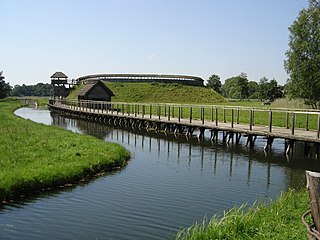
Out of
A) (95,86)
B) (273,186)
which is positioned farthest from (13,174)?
(95,86)

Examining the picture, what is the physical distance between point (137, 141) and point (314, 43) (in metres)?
23.4

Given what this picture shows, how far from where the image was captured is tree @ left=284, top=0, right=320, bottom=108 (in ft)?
134

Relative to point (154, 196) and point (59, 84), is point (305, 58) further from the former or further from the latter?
point (59, 84)

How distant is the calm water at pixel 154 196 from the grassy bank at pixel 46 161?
25.0 inches

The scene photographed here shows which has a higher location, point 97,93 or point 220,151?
point 97,93

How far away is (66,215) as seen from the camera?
1137 centimetres

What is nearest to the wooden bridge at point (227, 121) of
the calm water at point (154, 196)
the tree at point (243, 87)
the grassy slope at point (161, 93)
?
the calm water at point (154, 196)

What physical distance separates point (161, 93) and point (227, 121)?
49.3 meters

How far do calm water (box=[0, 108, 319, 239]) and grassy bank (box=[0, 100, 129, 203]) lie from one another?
2.09 feet

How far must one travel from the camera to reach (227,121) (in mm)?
34625

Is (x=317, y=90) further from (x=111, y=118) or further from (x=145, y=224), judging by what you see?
(x=145, y=224)

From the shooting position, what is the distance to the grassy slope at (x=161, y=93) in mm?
79000

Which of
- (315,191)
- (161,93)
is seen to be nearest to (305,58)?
(315,191)

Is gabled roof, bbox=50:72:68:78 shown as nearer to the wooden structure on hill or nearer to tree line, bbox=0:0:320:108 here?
the wooden structure on hill
